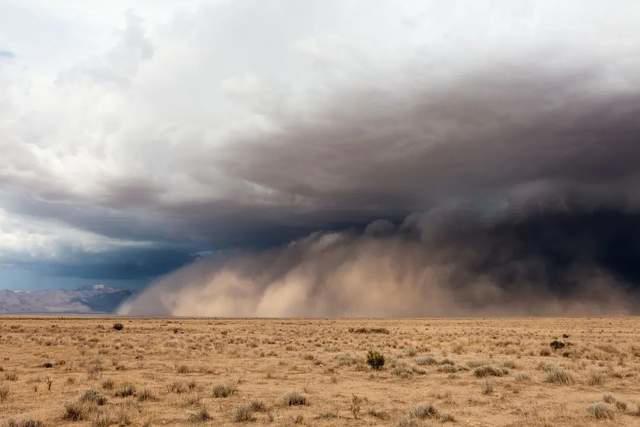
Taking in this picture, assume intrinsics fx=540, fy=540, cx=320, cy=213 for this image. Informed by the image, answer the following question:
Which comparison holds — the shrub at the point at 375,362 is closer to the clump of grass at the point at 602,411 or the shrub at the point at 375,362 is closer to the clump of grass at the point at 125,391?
the clump of grass at the point at 602,411

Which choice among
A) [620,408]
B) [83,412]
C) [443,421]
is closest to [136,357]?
[83,412]

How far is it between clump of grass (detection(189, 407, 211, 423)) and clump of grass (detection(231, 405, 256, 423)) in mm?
853

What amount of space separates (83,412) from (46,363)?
60.5ft

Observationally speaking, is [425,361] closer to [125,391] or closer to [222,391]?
[222,391]

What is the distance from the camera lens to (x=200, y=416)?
697 inches

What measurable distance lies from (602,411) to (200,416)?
1383 centimetres

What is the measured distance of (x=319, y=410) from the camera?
19.6 m

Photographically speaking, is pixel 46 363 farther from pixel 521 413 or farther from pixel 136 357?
pixel 521 413

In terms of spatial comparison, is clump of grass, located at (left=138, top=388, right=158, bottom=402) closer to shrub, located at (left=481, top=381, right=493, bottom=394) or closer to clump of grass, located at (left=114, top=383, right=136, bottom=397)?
clump of grass, located at (left=114, top=383, right=136, bottom=397)

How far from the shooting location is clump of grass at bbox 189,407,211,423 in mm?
17456

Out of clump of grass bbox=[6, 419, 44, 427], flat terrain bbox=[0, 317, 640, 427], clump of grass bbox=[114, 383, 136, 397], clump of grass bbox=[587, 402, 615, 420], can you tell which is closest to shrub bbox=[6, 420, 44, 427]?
clump of grass bbox=[6, 419, 44, 427]

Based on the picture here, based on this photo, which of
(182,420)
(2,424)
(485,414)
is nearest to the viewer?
(2,424)

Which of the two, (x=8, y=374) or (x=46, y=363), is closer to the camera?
(x=8, y=374)

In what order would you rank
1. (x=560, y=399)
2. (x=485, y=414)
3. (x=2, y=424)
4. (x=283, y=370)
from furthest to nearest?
(x=283, y=370) < (x=560, y=399) < (x=485, y=414) < (x=2, y=424)
